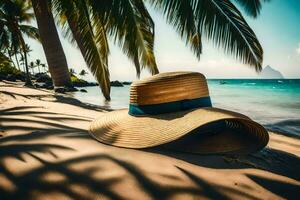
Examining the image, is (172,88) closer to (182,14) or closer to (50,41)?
(182,14)

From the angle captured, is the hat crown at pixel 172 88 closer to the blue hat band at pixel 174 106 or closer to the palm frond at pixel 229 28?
the blue hat band at pixel 174 106

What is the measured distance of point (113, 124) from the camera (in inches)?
115

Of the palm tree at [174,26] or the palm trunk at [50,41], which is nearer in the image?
the palm tree at [174,26]

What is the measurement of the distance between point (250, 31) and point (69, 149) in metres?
3.71

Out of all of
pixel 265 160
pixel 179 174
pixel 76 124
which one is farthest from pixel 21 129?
pixel 265 160

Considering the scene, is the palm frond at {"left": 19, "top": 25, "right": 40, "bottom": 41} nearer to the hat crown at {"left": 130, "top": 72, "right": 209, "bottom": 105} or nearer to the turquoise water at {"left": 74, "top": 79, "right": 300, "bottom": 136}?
the turquoise water at {"left": 74, "top": 79, "right": 300, "bottom": 136}

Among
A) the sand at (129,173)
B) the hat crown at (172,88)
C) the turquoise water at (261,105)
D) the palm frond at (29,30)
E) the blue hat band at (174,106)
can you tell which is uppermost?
the palm frond at (29,30)

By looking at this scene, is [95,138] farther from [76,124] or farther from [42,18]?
[42,18]

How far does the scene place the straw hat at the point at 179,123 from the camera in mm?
2436

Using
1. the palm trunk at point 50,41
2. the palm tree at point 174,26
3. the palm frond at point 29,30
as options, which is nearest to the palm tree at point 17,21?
the palm frond at point 29,30

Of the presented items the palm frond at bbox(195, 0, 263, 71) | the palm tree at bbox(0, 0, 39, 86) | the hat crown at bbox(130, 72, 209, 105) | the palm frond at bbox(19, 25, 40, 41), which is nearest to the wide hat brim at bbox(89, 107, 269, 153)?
the hat crown at bbox(130, 72, 209, 105)

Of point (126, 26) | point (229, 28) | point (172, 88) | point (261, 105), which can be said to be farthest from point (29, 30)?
point (172, 88)

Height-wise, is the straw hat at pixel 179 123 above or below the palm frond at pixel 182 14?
below

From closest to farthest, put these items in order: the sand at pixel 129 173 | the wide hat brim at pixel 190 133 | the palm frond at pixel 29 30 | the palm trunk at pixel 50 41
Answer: the sand at pixel 129 173, the wide hat brim at pixel 190 133, the palm trunk at pixel 50 41, the palm frond at pixel 29 30
